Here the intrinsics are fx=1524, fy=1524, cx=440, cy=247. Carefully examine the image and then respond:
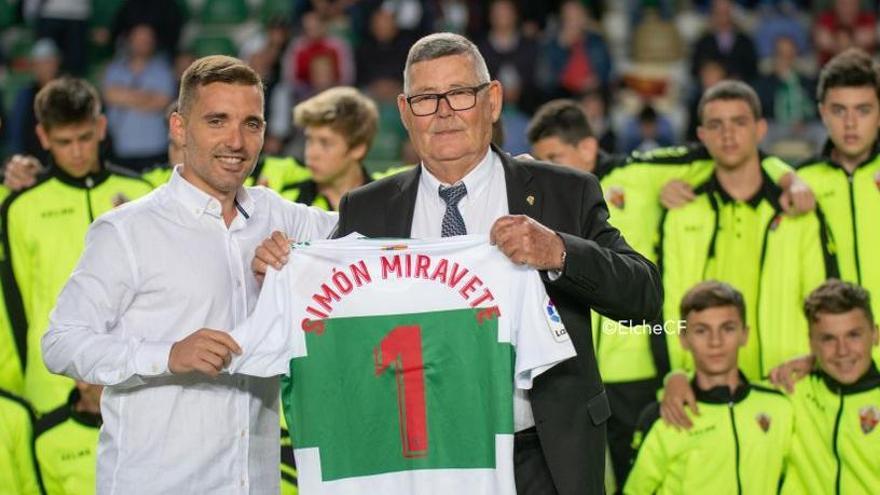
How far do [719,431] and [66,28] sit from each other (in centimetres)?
839

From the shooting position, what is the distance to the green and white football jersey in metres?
4.14

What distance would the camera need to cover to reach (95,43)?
13688 mm

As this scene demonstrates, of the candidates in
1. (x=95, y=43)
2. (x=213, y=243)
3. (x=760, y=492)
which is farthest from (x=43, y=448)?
(x=95, y=43)

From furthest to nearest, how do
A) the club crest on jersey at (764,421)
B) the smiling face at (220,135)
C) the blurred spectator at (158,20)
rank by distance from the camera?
the blurred spectator at (158,20) < the club crest on jersey at (764,421) < the smiling face at (220,135)

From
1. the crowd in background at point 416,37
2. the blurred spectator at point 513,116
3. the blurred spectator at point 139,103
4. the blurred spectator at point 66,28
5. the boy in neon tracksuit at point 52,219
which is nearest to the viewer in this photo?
the boy in neon tracksuit at point 52,219

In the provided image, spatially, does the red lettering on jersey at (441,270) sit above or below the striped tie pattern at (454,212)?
below

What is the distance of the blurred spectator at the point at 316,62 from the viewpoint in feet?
40.6

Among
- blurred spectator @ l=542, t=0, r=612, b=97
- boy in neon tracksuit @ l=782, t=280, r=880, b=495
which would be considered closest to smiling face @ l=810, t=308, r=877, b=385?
boy in neon tracksuit @ l=782, t=280, r=880, b=495

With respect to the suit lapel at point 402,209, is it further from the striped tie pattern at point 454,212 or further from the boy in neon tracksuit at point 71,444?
the boy in neon tracksuit at point 71,444

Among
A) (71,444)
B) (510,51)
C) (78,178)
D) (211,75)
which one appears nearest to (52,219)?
(78,178)

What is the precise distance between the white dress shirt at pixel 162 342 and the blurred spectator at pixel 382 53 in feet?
26.7

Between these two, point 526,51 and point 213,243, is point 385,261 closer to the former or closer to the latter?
point 213,243

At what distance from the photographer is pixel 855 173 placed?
6.58 m

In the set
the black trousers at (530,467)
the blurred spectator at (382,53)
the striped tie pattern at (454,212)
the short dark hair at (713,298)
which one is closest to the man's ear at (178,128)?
the striped tie pattern at (454,212)
